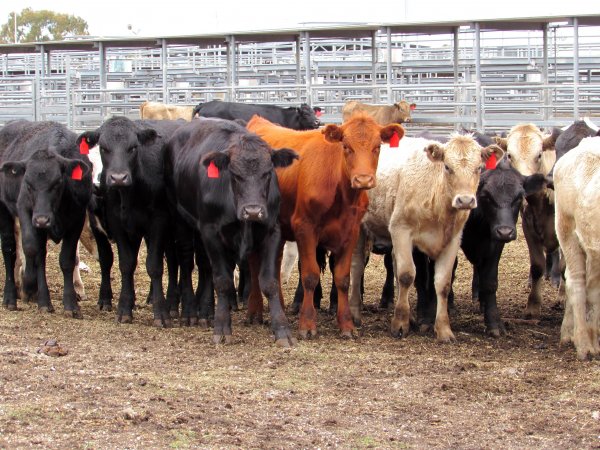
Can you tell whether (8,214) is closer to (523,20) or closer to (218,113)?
(218,113)

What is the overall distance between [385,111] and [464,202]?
38.1ft

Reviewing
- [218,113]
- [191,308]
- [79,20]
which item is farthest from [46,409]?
[79,20]

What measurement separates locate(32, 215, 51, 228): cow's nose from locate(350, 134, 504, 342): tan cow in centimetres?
308

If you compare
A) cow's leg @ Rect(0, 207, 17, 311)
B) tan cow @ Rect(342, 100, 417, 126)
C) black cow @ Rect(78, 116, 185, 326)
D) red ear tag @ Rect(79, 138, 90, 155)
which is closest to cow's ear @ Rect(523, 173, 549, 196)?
black cow @ Rect(78, 116, 185, 326)

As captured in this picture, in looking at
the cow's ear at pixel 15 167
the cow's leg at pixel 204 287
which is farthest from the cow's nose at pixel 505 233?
the cow's ear at pixel 15 167

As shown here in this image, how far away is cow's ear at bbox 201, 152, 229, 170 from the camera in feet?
28.4

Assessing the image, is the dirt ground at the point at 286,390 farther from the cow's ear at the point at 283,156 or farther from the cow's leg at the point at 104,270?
the cow's ear at the point at 283,156

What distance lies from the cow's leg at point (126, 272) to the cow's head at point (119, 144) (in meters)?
0.56

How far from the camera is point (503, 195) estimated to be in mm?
9398

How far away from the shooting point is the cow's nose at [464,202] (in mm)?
8664

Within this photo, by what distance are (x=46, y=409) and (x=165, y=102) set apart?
1581 cm

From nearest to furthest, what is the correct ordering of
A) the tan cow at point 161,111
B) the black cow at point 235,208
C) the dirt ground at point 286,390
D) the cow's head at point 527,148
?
the dirt ground at point 286,390 < the black cow at point 235,208 < the cow's head at point 527,148 < the tan cow at point 161,111

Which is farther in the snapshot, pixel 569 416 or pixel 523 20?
pixel 523 20

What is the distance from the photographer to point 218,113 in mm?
18531
